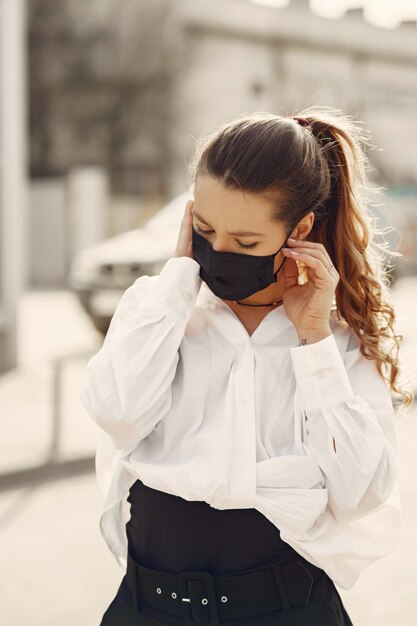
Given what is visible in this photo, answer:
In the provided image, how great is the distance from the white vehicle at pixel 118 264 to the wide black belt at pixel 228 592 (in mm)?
8057

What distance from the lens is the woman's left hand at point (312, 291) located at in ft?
5.57

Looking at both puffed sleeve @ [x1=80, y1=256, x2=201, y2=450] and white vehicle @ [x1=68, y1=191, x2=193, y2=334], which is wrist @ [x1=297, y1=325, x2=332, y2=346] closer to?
puffed sleeve @ [x1=80, y1=256, x2=201, y2=450]

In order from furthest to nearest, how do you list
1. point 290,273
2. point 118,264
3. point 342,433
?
point 118,264
point 290,273
point 342,433

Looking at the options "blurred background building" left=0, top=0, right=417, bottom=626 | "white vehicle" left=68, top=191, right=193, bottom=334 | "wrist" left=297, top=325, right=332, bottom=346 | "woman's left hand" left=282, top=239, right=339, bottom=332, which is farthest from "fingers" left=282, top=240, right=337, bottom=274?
"blurred background building" left=0, top=0, right=417, bottom=626

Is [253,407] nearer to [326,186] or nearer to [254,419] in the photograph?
[254,419]

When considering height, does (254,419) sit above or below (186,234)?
below

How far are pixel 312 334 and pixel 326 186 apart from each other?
0.31 meters

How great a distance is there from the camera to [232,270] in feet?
5.61

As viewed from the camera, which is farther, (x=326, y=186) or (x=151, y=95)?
(x=151, y=95)

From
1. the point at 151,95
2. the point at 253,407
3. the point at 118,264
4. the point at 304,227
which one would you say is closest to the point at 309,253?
the point at 304,227

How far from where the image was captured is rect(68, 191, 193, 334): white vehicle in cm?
985

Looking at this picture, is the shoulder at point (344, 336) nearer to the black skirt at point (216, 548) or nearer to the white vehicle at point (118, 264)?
the black skirt at point (216, 548)

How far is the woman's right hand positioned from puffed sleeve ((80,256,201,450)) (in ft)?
0.12

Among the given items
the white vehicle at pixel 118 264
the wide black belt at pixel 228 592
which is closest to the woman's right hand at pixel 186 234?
the wide black belt at pixel 228 592
